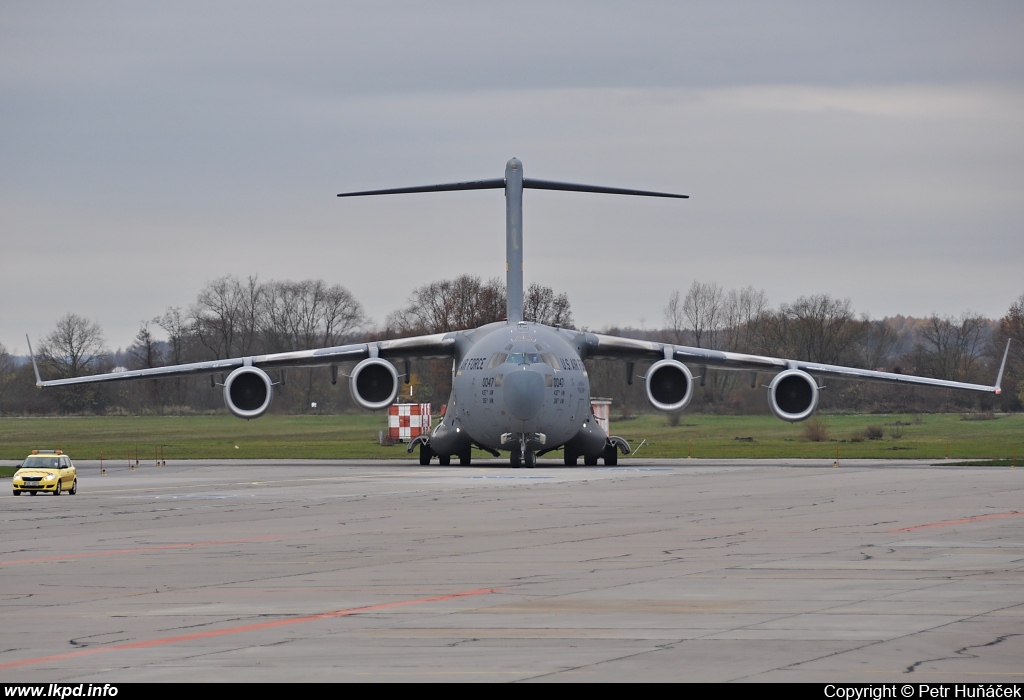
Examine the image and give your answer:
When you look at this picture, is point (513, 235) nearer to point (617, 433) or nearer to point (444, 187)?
point (444, 187)

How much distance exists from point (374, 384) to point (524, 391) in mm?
5489

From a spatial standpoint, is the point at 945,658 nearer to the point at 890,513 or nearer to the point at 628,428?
the point at 890,513

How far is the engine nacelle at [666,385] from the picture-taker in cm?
3650

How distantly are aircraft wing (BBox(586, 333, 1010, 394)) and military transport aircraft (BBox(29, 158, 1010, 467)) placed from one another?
0.04 m

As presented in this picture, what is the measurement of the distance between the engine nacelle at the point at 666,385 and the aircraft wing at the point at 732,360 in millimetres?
846

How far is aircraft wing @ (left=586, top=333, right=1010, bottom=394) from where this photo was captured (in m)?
36.8

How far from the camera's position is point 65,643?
8.48 meters

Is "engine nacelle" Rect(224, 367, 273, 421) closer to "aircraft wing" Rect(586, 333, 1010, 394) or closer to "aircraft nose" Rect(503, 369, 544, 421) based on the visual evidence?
"aircraft nose" Rect(503, 369, 544, 421)

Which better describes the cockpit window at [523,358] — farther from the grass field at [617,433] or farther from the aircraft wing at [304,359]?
the grass field at [617,433]

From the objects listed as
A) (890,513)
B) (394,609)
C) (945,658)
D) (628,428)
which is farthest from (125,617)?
(628,428)

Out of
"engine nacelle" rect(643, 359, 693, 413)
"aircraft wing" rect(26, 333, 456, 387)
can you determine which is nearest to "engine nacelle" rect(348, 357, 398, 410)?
"aircraft wing" rect(26, 333, 456, 387)

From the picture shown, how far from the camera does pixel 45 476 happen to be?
26.3 m

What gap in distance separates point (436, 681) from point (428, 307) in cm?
6629

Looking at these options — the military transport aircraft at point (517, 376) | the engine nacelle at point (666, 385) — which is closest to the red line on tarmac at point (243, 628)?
the military transport aircraft at point (517, 376)
